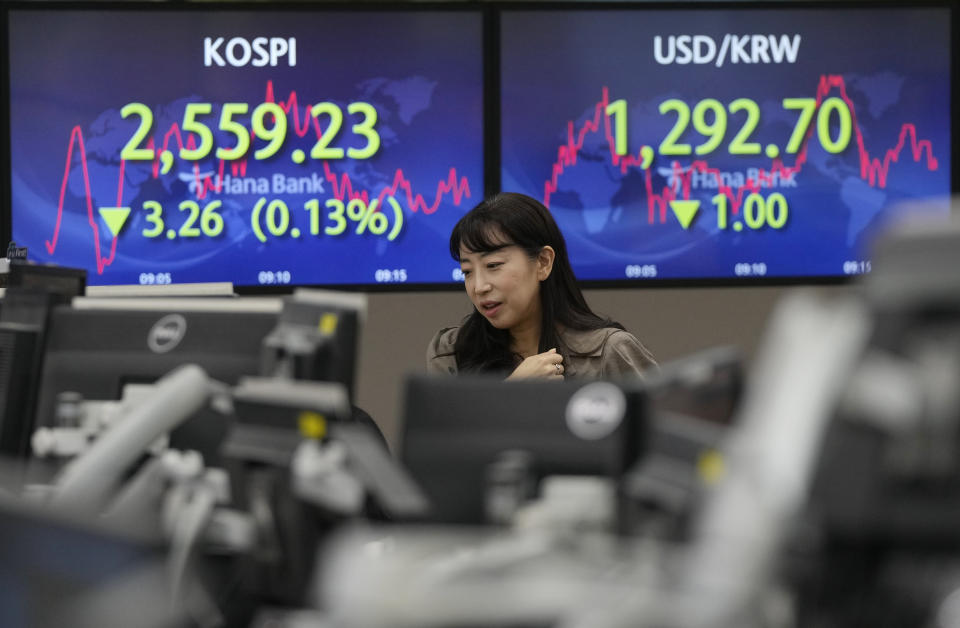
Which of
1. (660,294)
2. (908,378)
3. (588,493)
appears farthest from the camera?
(660,294)

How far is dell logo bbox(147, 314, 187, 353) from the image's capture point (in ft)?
5.54

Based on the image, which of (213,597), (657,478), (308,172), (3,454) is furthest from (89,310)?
(308,172)

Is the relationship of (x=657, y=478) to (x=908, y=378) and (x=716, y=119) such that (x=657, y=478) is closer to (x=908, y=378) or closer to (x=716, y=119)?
(x=908, y=378)

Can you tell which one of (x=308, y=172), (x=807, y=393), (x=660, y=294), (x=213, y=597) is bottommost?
(x=213, y=597)

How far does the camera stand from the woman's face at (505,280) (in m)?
2.91

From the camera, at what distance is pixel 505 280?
2.91m

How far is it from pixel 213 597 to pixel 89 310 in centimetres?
52

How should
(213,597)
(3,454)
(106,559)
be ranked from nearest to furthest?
(106,559), (213,597), (3,454)

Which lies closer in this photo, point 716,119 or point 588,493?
point 588,493

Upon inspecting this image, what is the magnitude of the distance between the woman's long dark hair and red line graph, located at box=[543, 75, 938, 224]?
2.14 ft

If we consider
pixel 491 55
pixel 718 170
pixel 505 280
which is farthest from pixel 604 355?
pixel 491 55

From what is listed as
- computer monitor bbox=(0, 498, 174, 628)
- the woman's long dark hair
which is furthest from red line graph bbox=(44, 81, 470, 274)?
computer monitor bbox=(0, 498, 174, 628)

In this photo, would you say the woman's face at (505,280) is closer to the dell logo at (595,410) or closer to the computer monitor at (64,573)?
the dell logo at (595,410)

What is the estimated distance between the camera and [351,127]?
357cm
